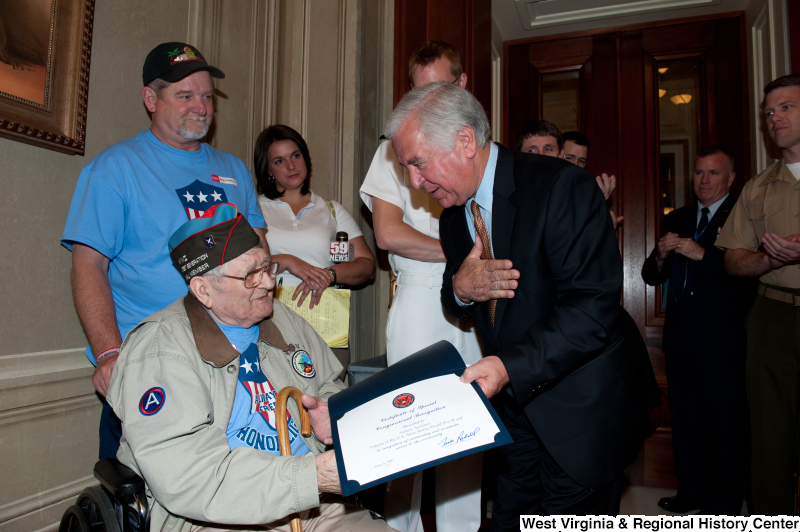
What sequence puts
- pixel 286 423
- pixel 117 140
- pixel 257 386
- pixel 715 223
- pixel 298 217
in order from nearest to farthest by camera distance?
pixel 286 423, pixel 257 386, pixel 117 140, pixel 298 217, pixel 715 223

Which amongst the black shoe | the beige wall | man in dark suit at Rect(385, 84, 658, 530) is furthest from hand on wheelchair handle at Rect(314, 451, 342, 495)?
the black shoe

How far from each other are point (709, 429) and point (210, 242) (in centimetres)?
288

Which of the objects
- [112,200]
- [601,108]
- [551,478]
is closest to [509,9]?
[601,108]

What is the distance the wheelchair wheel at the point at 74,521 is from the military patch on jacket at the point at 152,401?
304 millimetres

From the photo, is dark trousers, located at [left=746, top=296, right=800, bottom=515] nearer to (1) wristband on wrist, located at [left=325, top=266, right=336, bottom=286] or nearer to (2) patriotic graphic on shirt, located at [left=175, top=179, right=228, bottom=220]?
(1) wristband on wrist, located at [left=325, top=266, right=336, bottom=286]

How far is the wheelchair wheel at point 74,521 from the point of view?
4.09ft

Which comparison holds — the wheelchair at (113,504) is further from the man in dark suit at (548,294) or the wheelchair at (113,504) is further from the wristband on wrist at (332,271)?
the wristband on wrist at (332,271)

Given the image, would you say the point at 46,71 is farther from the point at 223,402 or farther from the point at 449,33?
the point at 449,33

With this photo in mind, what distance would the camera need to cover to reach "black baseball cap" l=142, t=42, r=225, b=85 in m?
1.95

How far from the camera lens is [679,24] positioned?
14.7ft

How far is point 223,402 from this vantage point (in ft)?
4.53

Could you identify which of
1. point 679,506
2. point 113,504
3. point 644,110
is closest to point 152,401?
point 113,504
